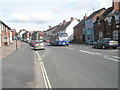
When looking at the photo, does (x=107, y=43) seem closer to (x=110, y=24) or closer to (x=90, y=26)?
(x=110, y=24)

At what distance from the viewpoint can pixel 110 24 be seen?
38.2 meters

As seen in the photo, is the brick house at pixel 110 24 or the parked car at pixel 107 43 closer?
the parked car at pixel 107 43

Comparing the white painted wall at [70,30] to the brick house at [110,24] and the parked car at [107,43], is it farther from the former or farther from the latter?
the parked car at [107,43]

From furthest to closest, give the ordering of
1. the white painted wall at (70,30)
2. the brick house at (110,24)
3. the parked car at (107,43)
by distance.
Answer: the white painted wall at (70,30)
the brick house at (110,24)
the parked car at (107,43)

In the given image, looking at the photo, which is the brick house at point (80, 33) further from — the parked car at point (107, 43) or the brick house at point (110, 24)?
the parked car at point (107, 43)

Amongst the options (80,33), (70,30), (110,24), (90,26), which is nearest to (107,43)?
(110,24)

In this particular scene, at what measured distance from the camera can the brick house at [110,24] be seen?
35438 millimetres

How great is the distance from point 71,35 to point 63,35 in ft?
121

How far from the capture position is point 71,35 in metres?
76.6

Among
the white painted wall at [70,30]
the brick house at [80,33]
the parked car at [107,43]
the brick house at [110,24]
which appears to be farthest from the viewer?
the white painted wall at [70,30]

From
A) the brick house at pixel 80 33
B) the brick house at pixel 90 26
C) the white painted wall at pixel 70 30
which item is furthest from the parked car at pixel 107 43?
the white painted wall at pixel 70 30

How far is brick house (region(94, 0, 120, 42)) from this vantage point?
3544 cm

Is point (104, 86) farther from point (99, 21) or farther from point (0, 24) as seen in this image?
point (99, 21)

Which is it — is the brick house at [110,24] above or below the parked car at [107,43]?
above
